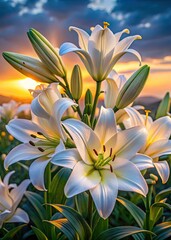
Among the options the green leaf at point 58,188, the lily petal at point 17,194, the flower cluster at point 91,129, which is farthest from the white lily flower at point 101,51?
the lily petal at point 17,194

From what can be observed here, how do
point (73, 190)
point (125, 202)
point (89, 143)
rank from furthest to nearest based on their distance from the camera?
point (125, 202)
point (89, 143)
point (73, 190)

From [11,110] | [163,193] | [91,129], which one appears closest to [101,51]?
[91,129]

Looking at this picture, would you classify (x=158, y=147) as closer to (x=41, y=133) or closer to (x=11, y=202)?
(x=41, y=133)

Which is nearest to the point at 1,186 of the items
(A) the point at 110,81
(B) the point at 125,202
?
(B) the point at 125,202

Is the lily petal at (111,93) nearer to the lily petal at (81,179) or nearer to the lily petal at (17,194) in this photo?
the lily petal at (81,179)

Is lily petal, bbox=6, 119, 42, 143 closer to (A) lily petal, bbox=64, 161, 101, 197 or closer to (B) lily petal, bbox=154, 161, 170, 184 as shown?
(A) lily petal, bbox=64, 161, 101, 197

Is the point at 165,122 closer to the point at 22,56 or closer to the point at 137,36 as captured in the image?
the point at 137,36
